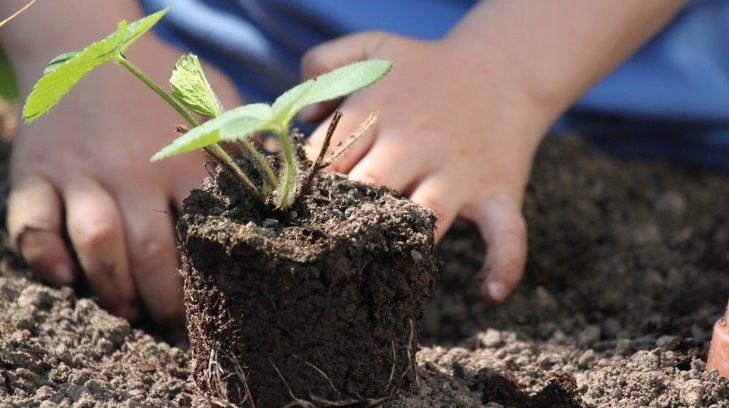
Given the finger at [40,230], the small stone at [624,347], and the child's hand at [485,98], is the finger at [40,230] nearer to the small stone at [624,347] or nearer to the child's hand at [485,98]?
the child's hand at [485,98]

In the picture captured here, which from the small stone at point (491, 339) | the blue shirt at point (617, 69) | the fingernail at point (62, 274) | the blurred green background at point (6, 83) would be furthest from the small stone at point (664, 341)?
the blurred green background at point (6, 83)

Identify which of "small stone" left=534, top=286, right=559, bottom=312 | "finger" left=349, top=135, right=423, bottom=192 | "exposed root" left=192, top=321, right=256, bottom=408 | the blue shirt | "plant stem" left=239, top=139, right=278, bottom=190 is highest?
the blue shirt

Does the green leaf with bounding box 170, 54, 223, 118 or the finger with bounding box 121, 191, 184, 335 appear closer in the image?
the green leaf with bounding box 170, 54, 223, 118

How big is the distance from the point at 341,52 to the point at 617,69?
759mm

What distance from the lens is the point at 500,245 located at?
144 centimetres

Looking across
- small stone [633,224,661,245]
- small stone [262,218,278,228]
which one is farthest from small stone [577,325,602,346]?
small stone [262,218,278,228]

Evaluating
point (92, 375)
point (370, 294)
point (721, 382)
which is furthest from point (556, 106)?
point (92, 375)

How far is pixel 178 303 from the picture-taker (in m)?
1.44

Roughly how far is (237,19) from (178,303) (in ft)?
2.76

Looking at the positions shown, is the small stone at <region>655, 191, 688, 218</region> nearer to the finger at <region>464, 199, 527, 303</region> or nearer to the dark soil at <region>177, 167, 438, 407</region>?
the finger at <region>464, 199, 527, 303</region>

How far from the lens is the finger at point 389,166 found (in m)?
1.43

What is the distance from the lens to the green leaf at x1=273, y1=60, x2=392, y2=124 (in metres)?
0.80

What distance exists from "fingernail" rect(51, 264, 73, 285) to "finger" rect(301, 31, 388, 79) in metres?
0.60

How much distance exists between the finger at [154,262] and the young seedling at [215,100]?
451mm
